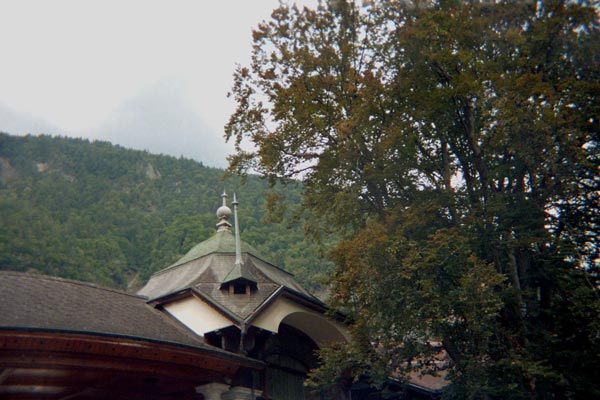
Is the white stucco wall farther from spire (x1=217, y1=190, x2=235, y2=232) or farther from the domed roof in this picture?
spire (x1=217, y1=190, x2=235, y2=232)

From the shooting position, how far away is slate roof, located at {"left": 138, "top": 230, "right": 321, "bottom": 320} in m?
13.8

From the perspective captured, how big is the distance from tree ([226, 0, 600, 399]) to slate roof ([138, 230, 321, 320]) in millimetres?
1994

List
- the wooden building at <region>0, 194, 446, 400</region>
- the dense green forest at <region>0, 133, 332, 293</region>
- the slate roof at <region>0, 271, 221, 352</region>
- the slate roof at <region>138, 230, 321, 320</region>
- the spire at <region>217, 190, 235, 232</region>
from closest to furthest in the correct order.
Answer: the wooden building at <region>0, 194, 446, 400</region>, the slate roof at <region>0, 271, 221, 352</region>, the slate roof at <region>138, 230, 321, 320</region>, the spire at <region>217, 190, 235, 232</region>, the dense green forest at <region>0, 133, 332, 293</region>

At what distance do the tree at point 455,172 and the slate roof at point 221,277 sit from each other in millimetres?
1994

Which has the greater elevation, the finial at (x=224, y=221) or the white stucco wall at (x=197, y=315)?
the finial at (x=224, y=221)

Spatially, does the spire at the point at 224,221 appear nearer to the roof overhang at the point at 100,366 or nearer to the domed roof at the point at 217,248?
the domed roof at the point at 217,248

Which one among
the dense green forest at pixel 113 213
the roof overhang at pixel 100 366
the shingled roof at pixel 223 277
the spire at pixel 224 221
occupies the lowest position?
the roof overhang at pixel 100 366

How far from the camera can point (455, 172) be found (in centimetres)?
1720

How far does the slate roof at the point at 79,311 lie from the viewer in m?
9.95

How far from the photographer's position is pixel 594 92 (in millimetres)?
14562

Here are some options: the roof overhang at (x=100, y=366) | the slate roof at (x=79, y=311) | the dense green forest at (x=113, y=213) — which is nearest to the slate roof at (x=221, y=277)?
the slate roof at (x=79, y=311)

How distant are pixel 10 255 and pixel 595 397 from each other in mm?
29670

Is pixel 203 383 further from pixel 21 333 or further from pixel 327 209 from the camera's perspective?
pixel 327 209

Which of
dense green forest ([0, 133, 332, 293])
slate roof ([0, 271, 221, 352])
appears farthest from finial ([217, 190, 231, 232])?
slate roof ([0, 271, 221, 352])
